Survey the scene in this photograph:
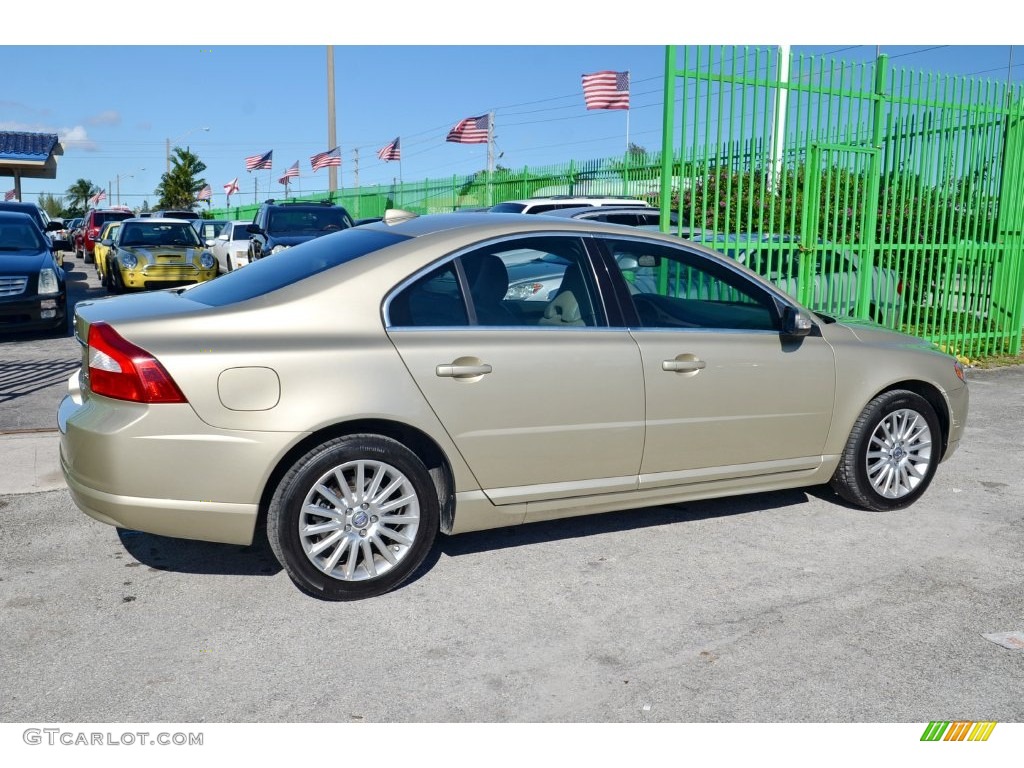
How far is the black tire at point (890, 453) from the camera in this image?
5438 mm

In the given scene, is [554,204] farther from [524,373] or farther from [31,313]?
[524,373]

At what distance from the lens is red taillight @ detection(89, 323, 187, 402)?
3.82 m

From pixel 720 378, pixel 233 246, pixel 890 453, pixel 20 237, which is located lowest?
pixel 890 453

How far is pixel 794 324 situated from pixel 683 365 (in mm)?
722

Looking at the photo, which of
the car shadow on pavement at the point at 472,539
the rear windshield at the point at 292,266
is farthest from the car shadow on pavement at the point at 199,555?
the rear windshield at the point at 292,266

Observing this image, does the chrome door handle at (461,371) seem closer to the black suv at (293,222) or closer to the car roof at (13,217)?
the car roof at (13,217)

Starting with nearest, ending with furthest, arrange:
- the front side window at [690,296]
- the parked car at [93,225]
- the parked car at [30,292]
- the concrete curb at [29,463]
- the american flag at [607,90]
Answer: the front side window at [690,296], the concrete curb at [29,463], the parked car at [30,292], the american flag at [607,90], the parked car at [93,225]

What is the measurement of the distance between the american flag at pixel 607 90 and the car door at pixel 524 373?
50.4 feet

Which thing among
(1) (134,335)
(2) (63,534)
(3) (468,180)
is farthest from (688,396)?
(3) (468,180)

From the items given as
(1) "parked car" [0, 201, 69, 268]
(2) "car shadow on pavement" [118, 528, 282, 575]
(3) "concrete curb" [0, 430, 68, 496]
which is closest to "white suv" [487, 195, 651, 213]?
(1) "parked car" [0, 201, 69, 268]

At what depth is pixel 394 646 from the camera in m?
3.78

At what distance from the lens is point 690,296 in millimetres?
5449
